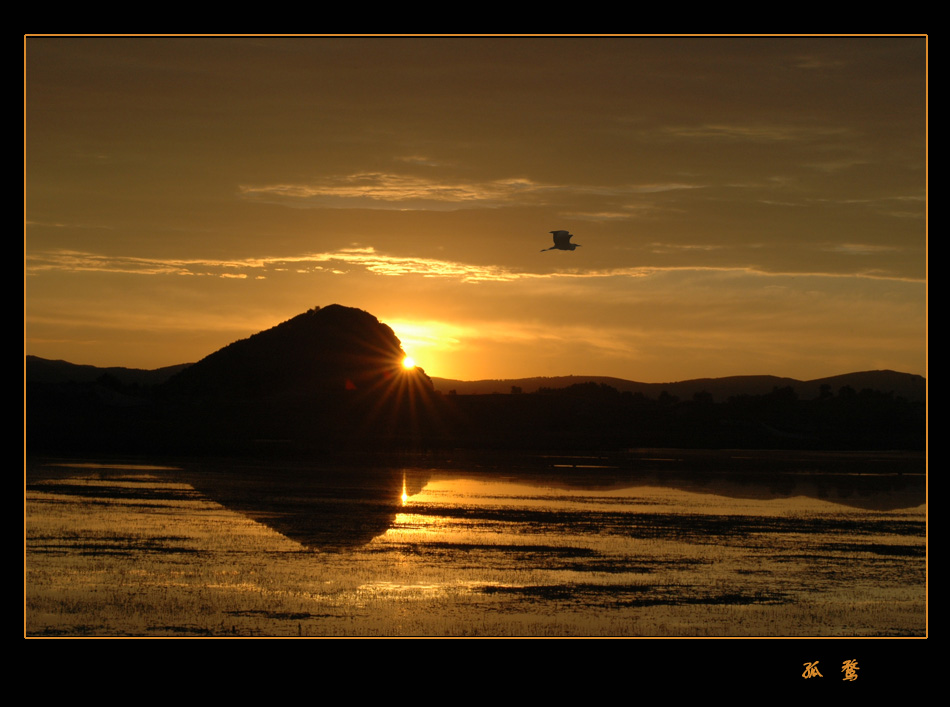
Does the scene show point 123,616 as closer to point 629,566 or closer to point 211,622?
point 211,622

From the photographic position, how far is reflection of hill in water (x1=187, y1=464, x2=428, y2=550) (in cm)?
2973

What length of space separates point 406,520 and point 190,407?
7580 centimetres

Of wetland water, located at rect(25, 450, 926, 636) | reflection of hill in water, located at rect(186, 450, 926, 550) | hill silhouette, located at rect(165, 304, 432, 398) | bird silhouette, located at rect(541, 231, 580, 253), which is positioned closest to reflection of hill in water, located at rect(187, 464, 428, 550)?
reflection of hill in water, located at rect(186, 450, 926, 550)

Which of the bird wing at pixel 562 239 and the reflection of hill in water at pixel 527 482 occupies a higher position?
the bird wing at pixel 562 239

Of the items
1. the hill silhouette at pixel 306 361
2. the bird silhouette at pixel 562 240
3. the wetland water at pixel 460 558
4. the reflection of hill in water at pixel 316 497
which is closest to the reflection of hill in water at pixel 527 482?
the reflection of hill in water at pixel 316 497

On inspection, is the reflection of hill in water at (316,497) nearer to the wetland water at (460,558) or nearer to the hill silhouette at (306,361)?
the wetland water at (460,558)

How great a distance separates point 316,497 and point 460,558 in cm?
1348

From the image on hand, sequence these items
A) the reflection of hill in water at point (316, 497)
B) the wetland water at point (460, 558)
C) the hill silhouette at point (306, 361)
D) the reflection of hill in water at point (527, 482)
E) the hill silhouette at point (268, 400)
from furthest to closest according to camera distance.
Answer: the hill silhouette at point (306, 361) < the hill silhouette at point (268, 400) < the reflection of hill in water at point (527, 482) < the reflection of hill in water at point (316, 497) < the wetland water at point (460, 558)

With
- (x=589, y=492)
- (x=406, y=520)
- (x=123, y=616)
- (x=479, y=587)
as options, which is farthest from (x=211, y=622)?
(x=589, y=492)

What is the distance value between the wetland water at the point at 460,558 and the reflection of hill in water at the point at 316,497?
0.17 meters

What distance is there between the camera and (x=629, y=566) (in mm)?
25438

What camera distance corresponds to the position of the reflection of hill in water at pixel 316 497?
29.7m

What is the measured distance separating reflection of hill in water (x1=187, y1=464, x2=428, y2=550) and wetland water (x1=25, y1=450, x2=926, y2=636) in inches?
6.5

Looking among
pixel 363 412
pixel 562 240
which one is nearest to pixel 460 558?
pixel 562 240
